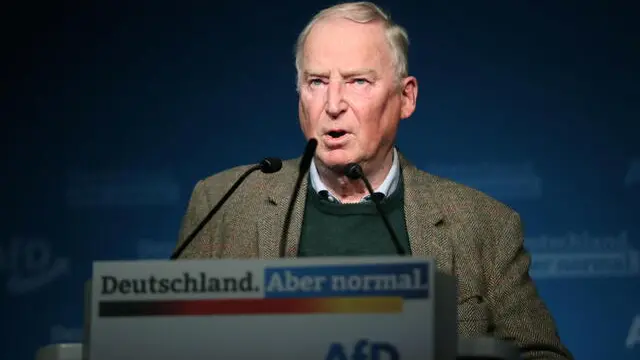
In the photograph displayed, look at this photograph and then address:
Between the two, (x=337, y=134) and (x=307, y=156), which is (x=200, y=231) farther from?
(x=307, y=156)

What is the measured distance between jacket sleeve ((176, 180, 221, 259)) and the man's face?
0.36 m

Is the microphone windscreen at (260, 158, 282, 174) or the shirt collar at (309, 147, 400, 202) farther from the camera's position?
the shirt collar at (309, 147, 400, 202)

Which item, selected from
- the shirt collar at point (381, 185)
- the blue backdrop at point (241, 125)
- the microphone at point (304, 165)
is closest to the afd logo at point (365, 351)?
the microphone at point (304, 165)

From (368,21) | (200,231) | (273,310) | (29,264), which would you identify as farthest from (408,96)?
(29,264)

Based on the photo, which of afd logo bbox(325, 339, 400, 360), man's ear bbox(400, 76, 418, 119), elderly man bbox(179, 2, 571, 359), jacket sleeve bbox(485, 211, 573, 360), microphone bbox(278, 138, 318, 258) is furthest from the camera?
man's ear bbox(400, 76, 418, 119)

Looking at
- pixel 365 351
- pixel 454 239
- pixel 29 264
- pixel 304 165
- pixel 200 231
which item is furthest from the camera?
pixel 29 264

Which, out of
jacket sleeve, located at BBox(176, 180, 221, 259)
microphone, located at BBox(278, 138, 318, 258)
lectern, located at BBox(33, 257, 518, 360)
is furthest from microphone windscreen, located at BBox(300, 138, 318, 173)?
lectern, located at BBox(33, 257, 518, 360)

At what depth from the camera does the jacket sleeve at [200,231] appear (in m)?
3.13

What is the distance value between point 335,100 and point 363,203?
31 centimetres

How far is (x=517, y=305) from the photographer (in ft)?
9.75

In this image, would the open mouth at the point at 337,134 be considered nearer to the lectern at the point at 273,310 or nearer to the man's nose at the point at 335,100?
the man's nose at the point at 335,100

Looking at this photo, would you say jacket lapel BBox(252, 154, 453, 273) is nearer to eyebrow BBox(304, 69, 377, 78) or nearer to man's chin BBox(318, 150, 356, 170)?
man's chin BBox(318, 150, 356, 170)

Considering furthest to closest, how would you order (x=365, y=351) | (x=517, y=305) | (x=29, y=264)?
(x=29, y=264)
(x=517, y=305)
(x=365, y=351)

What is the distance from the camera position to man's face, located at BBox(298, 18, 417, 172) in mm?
3117
